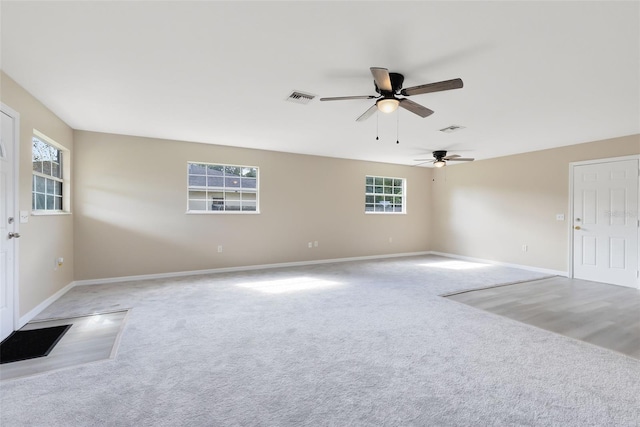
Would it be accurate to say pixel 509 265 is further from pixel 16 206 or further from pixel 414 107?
pixel 16 206

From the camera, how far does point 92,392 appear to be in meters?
1.94

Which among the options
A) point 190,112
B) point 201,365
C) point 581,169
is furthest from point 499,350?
point 581,169

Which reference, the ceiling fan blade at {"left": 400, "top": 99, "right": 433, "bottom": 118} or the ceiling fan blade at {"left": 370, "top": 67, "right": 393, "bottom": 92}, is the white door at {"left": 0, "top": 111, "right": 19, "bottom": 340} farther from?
the ceiling fan blade at {"left": 400, "top": 99, "right": 433, "bottom": 118}

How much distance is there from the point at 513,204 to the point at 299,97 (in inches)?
216

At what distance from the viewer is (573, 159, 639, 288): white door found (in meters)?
4.76

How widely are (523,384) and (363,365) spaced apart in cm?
109

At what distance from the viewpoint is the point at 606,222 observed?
503 cm

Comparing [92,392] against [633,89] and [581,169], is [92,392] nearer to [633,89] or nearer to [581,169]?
[633,89]

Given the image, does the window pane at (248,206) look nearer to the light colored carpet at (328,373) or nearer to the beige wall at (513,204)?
the light colored carpet at (328,373)

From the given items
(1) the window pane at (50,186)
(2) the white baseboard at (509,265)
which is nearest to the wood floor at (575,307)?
(2) the white baseboard at (509,265)

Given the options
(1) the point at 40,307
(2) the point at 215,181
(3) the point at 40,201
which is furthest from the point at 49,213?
(2) the point at 215,181

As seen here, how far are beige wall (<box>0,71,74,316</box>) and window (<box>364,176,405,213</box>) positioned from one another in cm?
587

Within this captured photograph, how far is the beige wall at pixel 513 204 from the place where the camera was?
5.59 metres

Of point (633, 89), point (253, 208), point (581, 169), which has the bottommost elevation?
point (253, 208)
